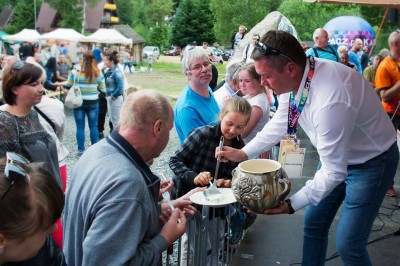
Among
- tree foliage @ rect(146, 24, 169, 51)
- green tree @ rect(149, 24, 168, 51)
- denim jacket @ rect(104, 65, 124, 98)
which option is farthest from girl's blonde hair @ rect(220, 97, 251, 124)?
tree foliage @ rect(146, 24, 169, 51)

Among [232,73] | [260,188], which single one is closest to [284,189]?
[260,188]

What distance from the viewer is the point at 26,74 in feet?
10.9

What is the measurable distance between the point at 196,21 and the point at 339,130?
44906 mm

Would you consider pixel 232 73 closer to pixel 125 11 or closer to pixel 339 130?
pixel 339 130

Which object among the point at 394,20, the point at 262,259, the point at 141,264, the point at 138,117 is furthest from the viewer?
the point at 394,20

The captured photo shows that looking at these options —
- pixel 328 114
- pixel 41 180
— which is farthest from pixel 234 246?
pixel 41 180

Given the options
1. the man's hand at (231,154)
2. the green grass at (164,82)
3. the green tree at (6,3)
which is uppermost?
the green tree at (6,3)

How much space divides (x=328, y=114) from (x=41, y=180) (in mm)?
1457

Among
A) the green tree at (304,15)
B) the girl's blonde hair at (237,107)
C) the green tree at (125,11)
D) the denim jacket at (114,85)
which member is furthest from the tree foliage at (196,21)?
the girl's blonde hair at (237,107)

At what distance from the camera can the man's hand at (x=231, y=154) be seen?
2811mm

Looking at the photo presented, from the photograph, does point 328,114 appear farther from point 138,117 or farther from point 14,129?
point 14,129

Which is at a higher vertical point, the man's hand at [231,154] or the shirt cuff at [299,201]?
the man's hand at [231,154]

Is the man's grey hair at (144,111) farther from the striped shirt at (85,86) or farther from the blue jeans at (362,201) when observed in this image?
the striped shirt at (85,86)

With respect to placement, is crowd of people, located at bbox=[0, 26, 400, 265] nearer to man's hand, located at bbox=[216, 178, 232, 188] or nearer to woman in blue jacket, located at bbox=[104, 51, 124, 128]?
man's hand, located at bbox=[216, 178, 232, 188]
